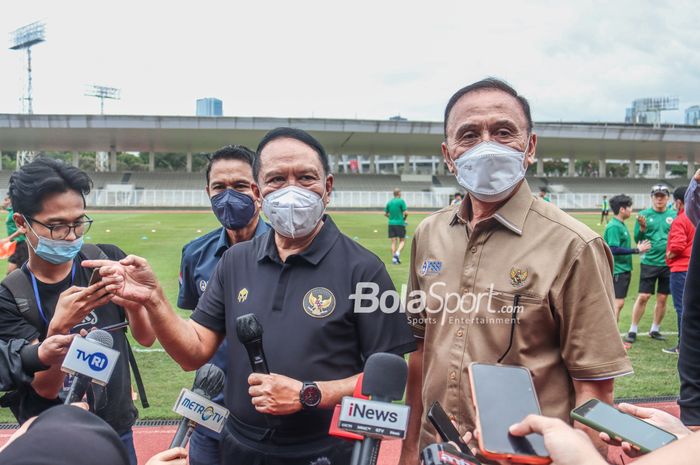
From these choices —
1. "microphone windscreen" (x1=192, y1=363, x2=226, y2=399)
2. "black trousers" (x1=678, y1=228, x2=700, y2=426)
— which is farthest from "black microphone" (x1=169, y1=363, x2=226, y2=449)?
"black trousers" (x1=678, y1=228, x2=700, y2=426)

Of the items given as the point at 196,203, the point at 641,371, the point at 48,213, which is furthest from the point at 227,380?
the point at 196,203

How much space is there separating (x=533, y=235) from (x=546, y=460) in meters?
0.93

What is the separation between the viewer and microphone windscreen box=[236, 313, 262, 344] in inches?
70.7

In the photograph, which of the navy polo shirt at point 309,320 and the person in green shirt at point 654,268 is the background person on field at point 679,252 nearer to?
the person in green shirt at point 654,268

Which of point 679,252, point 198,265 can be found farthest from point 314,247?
point 679,252

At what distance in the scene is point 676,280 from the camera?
6477 mm

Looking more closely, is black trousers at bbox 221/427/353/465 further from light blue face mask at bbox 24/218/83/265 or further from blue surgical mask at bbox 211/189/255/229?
blue surgical mask at bbox 211/189/255/229

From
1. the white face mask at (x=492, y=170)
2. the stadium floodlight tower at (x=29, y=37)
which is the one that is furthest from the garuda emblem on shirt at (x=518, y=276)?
the stadium floodlight tower at (x=29, y=37)

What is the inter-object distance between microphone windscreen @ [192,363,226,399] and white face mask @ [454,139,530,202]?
1254 millimetres

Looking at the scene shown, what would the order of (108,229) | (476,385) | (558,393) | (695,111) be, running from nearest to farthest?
(476,385) → (558,393) → (108,229) → (695,111)

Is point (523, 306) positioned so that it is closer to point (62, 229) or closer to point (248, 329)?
point (248, 329)

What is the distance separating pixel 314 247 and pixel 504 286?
77 centimetres

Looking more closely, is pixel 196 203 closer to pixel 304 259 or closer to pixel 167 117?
A: pixel 167 117

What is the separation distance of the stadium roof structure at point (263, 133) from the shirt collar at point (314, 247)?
37.5 meters
